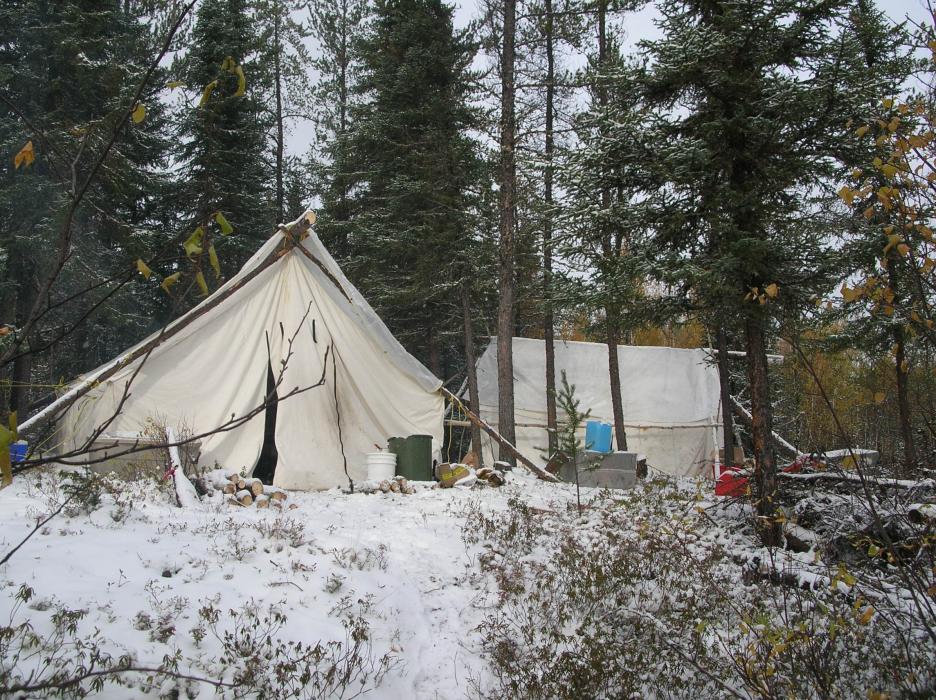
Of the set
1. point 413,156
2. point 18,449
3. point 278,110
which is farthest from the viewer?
point 278,110

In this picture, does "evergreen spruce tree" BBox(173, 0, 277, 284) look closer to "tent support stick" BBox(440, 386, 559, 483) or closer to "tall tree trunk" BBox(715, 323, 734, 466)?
"tent support stick" BBox(440, 386, 559, 483)

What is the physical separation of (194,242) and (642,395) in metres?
18.2

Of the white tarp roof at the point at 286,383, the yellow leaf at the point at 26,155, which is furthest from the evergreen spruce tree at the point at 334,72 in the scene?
the yellow leaf at the point at 26,155

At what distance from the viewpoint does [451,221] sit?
667 inches

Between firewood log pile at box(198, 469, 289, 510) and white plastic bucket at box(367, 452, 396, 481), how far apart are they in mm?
1754

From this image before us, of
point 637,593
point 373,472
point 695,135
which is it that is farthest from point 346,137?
point 637,593

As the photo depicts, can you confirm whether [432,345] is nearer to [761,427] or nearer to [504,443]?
[504,443]

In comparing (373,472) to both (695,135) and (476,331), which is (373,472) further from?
(476,331)

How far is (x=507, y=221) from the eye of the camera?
552 inches

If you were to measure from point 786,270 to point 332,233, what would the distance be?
14692 millimetres

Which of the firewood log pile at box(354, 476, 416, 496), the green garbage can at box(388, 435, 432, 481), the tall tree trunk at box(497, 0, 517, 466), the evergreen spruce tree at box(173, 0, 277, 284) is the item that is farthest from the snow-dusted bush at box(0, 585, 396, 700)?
the evergreen spruce tree at box(173, 0, 277, 284)

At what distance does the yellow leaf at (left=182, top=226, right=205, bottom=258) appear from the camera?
1859mm

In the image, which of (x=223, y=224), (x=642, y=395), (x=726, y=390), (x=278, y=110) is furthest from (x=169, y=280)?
(x=278, y=110)

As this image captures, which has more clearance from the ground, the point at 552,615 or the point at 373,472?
the point at 373,472
